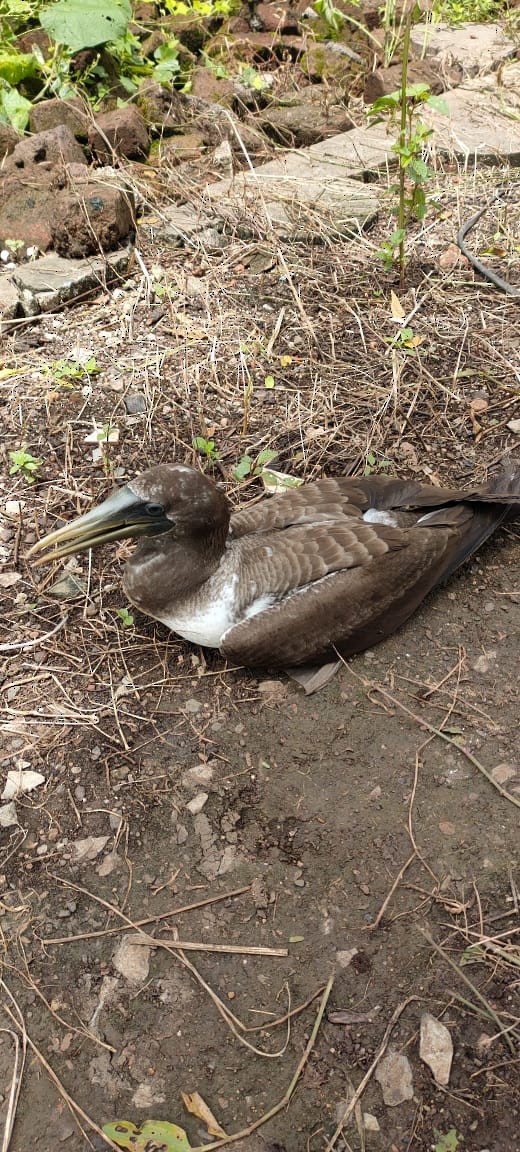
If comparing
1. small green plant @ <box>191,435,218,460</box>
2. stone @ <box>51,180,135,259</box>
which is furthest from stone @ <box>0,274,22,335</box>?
small green plant @ <box>191,435,218,460</box>

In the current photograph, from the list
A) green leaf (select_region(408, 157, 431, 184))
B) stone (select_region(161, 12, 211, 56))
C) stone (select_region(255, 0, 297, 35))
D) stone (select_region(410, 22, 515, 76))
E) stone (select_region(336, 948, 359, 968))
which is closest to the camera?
stone (select_region(336, 948, 359, 968))

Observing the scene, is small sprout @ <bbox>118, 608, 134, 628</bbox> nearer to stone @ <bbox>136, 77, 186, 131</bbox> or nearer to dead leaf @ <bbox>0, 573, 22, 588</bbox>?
dead leaf @ <bbox>0, 573, 22, 588</bbox>

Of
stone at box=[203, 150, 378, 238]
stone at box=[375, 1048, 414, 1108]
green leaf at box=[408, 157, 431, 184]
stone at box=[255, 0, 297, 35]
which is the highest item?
stone at box=[255, 0, 297, 35]

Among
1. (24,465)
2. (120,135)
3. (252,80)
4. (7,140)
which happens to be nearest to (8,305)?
(24,465)

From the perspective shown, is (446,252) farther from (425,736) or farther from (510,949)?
(510,949)

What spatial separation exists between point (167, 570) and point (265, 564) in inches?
14.4

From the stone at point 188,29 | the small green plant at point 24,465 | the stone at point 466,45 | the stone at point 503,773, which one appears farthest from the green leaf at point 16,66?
the stone at point 503,773

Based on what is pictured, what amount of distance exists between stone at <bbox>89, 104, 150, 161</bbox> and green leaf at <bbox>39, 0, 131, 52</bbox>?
425 mm

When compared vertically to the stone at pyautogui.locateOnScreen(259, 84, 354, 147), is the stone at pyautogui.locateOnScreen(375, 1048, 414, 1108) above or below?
below

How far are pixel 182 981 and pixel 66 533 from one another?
1508 millimetres

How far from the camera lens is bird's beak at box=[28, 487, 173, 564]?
9.89 feet

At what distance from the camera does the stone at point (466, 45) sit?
7023mm

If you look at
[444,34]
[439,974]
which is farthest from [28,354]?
[444,34]

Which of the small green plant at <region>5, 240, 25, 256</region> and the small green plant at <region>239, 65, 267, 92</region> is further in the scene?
the small green plant at <region>239, 65, 267, 92</region>
